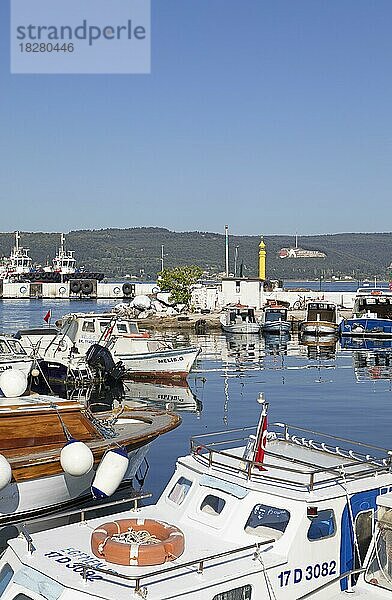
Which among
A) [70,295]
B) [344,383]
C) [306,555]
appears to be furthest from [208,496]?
[70,295]

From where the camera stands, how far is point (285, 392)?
35.9 metres

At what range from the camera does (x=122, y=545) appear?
10.4 m

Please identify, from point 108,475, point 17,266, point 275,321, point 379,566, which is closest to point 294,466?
point 379,566

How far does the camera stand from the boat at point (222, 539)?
32.5ft

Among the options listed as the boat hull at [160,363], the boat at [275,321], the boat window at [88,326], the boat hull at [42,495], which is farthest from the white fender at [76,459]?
the boat at [275,321]

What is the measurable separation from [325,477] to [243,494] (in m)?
1.49

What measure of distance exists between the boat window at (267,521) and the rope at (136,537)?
134 cm

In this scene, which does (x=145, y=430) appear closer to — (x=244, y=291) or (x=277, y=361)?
(x=277, y=361)

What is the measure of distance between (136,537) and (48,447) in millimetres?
6808

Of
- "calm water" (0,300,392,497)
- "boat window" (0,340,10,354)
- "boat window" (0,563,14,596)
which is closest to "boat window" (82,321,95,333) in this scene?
"calm water" (0,300,392,497)

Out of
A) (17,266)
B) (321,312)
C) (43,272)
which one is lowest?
(321,312)

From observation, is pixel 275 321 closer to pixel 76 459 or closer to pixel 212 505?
pixel 76 459

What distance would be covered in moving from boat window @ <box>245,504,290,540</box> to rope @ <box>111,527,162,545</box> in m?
1.34

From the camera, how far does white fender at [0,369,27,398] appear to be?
60.4ft
